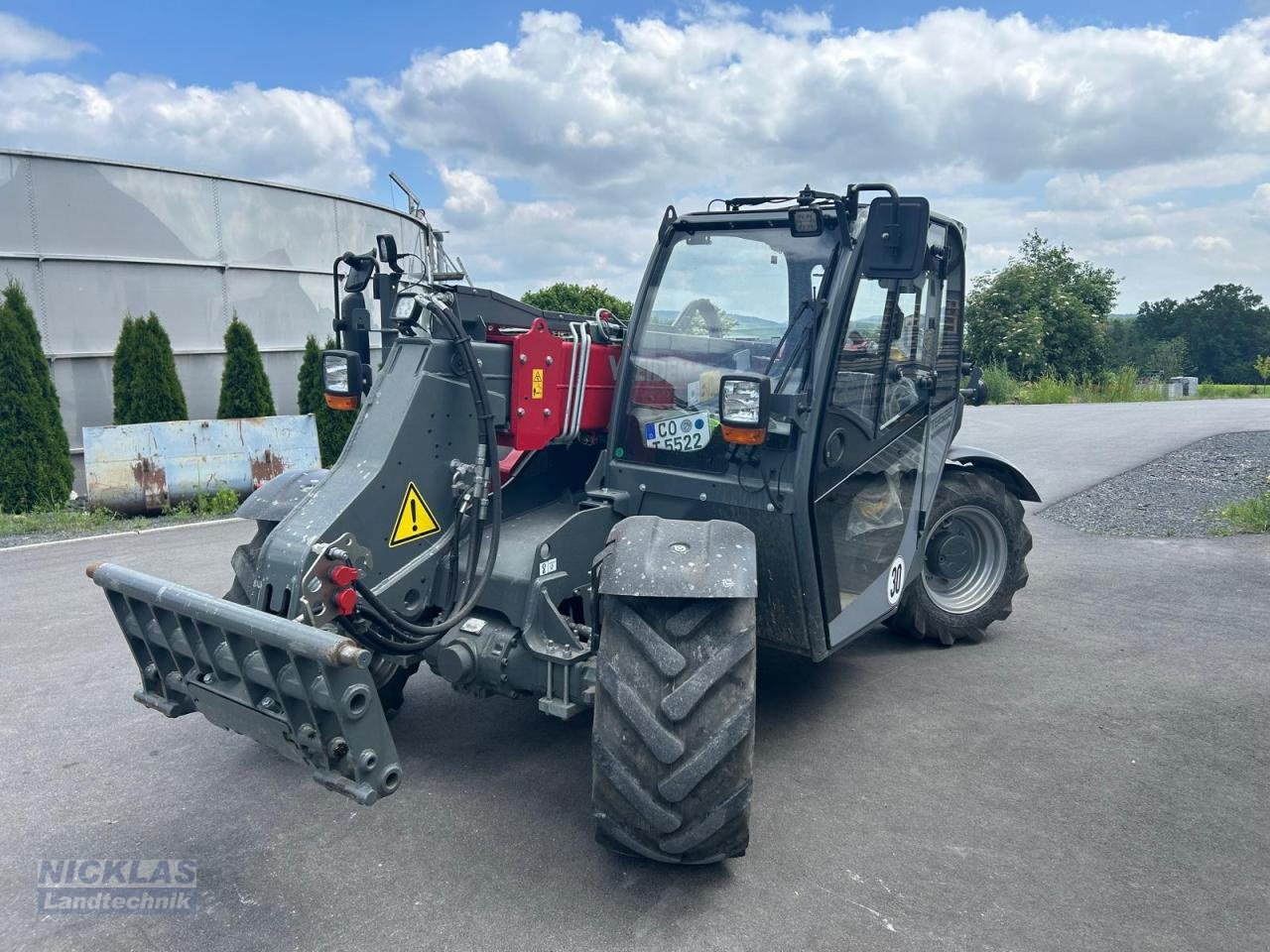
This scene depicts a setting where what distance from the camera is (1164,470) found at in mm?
11875

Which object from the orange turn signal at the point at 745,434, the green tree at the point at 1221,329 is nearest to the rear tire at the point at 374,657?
the orange turn signal at the point at 745,434

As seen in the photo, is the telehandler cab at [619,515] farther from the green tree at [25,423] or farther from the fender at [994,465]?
the green tree at [25,423]

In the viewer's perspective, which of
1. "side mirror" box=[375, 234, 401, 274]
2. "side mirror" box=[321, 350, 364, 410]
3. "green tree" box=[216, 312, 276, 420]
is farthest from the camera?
"green tree" box=[216, 312, 276, 420]

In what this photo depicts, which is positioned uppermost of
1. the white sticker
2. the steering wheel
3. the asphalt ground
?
the steering wheel

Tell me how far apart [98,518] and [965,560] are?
30.4ft

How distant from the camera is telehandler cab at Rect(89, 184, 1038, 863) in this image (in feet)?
10.2

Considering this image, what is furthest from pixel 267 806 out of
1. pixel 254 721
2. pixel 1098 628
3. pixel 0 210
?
pixel 0 210

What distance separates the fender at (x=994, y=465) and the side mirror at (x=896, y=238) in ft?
7.41

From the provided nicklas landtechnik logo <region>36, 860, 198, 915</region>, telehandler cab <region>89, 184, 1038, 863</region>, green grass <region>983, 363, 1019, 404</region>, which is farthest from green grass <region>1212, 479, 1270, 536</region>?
green grass <region>983, 363, 1019, 404</region>

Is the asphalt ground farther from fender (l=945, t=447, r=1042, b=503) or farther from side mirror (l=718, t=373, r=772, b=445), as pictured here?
side mirror (l=718, t=373, r=772, b=445)

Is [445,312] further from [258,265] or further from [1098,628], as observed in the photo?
[258,265]

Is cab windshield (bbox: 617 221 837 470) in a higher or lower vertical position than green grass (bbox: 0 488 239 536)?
higher

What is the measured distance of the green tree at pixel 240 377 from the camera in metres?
13.3

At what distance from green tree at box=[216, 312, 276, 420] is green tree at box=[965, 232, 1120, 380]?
1079 inches
